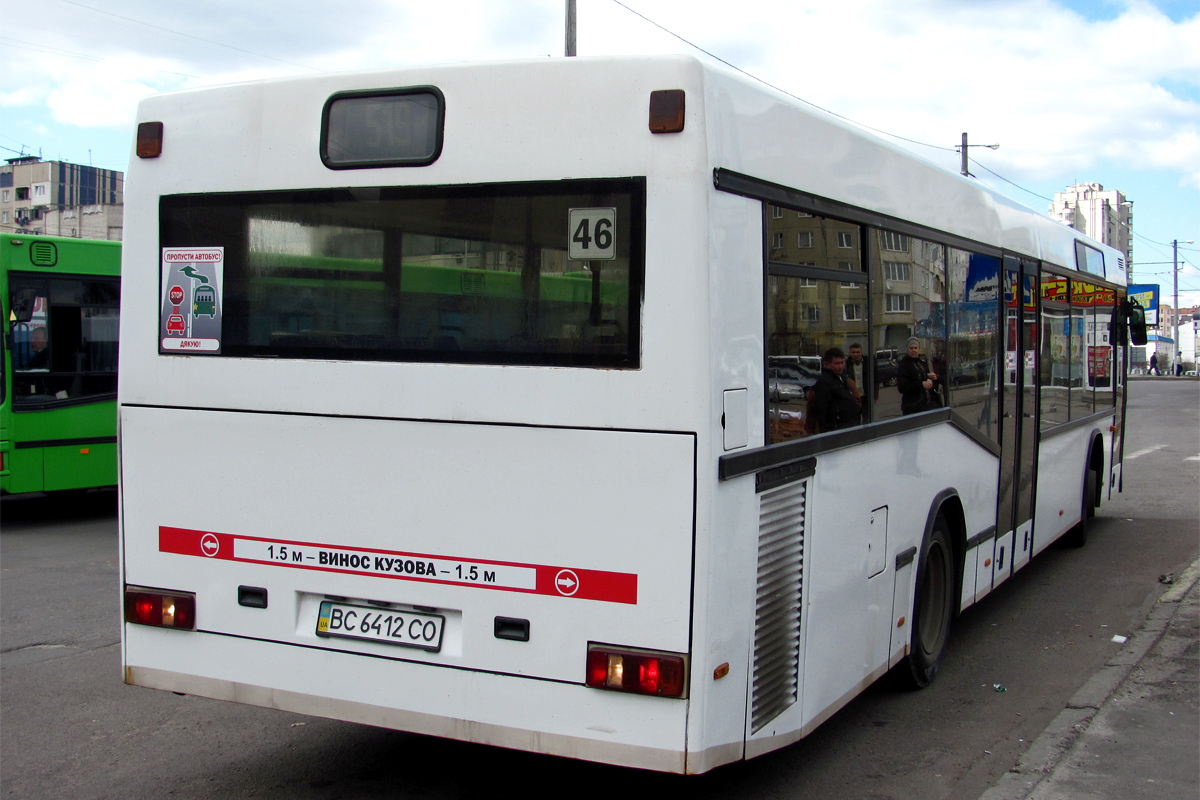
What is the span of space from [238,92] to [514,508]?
6.49 ft

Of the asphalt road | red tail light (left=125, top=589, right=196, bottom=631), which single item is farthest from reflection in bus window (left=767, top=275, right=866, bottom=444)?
red tail light (left=125, top=589, right=196, bottom=631)

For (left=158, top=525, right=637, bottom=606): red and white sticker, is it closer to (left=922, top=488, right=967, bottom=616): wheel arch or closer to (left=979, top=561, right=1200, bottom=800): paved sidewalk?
(left=979, top=561, right=1200, bottom=800): paved sidewalk

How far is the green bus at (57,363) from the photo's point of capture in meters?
11.3

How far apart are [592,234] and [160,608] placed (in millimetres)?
2369

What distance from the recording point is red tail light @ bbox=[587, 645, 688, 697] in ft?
11.8

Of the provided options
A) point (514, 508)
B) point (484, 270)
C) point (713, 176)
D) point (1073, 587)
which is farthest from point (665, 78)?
point (1073, 587)

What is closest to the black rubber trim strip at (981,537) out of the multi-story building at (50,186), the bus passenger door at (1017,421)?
the bus passenger door at (1017,421)

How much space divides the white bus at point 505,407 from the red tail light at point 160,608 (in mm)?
18

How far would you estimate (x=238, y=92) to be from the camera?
4.21 m

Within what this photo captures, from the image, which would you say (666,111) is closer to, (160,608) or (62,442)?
(160,608)

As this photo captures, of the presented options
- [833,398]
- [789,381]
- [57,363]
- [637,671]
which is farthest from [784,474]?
[57,363]

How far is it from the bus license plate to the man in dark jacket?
67.9 inches

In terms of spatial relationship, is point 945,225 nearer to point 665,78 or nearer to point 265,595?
point 665,78

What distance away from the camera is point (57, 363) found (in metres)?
11.7
